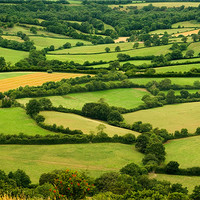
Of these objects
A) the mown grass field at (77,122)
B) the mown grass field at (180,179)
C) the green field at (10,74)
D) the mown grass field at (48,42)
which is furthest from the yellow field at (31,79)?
the mown grass field at (180,179)

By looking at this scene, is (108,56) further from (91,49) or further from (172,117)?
(172,117)

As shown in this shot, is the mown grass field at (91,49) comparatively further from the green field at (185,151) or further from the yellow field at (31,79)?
the green field at (185,151)

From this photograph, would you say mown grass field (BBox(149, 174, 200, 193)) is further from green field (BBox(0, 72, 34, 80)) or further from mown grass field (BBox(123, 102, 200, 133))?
green field (BBox(0, 72, 34, 80))

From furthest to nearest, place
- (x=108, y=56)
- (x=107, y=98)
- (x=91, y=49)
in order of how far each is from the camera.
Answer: (x=91, y=49)
(x=108, y=56)
(x=107, y=98)

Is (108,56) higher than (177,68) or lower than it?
higher

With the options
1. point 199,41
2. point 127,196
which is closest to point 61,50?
point 199,41

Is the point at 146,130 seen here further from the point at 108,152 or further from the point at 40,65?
the point at 40,65

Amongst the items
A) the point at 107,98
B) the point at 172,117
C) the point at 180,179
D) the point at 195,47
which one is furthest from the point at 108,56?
the point at 180,179
